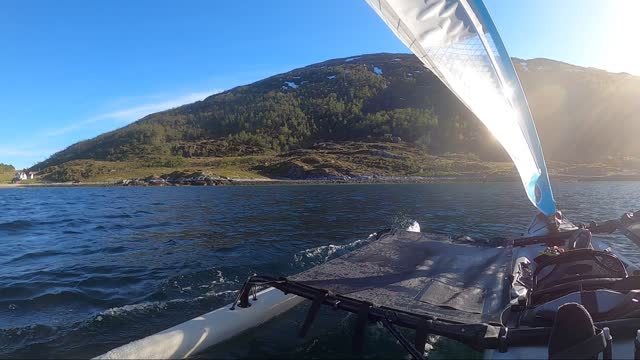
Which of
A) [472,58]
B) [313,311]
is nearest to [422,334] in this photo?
[313,311]

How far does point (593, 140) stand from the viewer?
491ft

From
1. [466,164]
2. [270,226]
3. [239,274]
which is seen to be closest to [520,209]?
[270,226]

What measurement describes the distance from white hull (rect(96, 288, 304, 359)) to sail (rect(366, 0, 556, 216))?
575cm

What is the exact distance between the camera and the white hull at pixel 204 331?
6.09 m

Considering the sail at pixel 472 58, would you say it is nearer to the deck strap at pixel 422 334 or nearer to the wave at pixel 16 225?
the deck strap at pixel 422 334

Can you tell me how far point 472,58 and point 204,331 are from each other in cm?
721

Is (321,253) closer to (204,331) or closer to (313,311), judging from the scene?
(313,311)

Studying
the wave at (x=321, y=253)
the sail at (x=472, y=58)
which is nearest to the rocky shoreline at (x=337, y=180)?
the wave at (x=321, y=253)

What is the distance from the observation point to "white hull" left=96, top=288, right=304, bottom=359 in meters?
6.09

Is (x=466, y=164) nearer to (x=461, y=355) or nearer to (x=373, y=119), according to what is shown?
(x=373, y=119)

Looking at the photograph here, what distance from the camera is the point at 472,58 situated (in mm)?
8508

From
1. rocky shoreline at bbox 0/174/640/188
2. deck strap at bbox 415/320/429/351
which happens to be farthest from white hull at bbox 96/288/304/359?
rocky shoreline at bbox 0/174/640/188

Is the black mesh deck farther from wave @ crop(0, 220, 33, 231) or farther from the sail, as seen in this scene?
wave @ crop(0, 220, 33, 231)

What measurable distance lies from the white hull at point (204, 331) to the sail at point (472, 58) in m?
5.75
